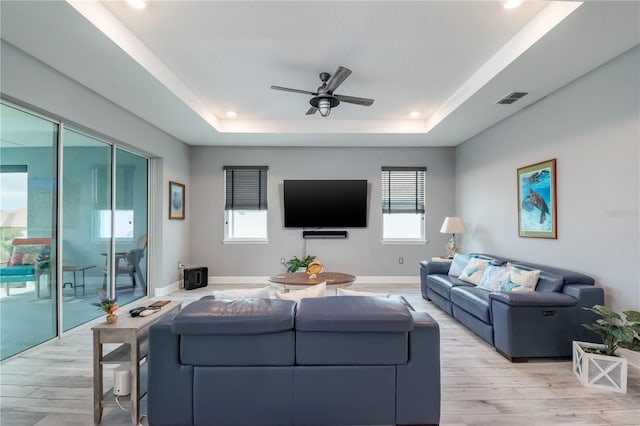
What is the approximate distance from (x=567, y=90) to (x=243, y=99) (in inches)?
152

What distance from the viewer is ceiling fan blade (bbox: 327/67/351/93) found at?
9.26 feet

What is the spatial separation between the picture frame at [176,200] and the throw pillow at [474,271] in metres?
4.73

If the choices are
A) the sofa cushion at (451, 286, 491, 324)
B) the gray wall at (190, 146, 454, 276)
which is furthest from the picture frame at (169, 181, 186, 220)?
the sofa cushion at (451, 286, 491, 324)

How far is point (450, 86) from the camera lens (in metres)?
3.87

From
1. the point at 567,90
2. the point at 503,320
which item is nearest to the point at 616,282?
the point at 503,320

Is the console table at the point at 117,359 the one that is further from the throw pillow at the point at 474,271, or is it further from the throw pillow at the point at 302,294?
the throw pillow at the point at 474,271

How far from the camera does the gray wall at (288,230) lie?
604 cm

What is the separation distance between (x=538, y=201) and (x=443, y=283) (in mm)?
A: 1516

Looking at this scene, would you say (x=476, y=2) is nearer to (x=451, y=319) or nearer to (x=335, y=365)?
(x=335, y=365)

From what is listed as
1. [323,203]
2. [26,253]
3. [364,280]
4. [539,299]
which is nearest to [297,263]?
[323,203]

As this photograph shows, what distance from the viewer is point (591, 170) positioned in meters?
3.02

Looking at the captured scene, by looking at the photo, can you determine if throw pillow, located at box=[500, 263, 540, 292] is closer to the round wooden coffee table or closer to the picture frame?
the round wooden coffee table

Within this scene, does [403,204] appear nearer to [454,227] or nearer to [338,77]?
[454,227]

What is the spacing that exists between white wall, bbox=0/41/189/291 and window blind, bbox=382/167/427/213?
391 centimetres
